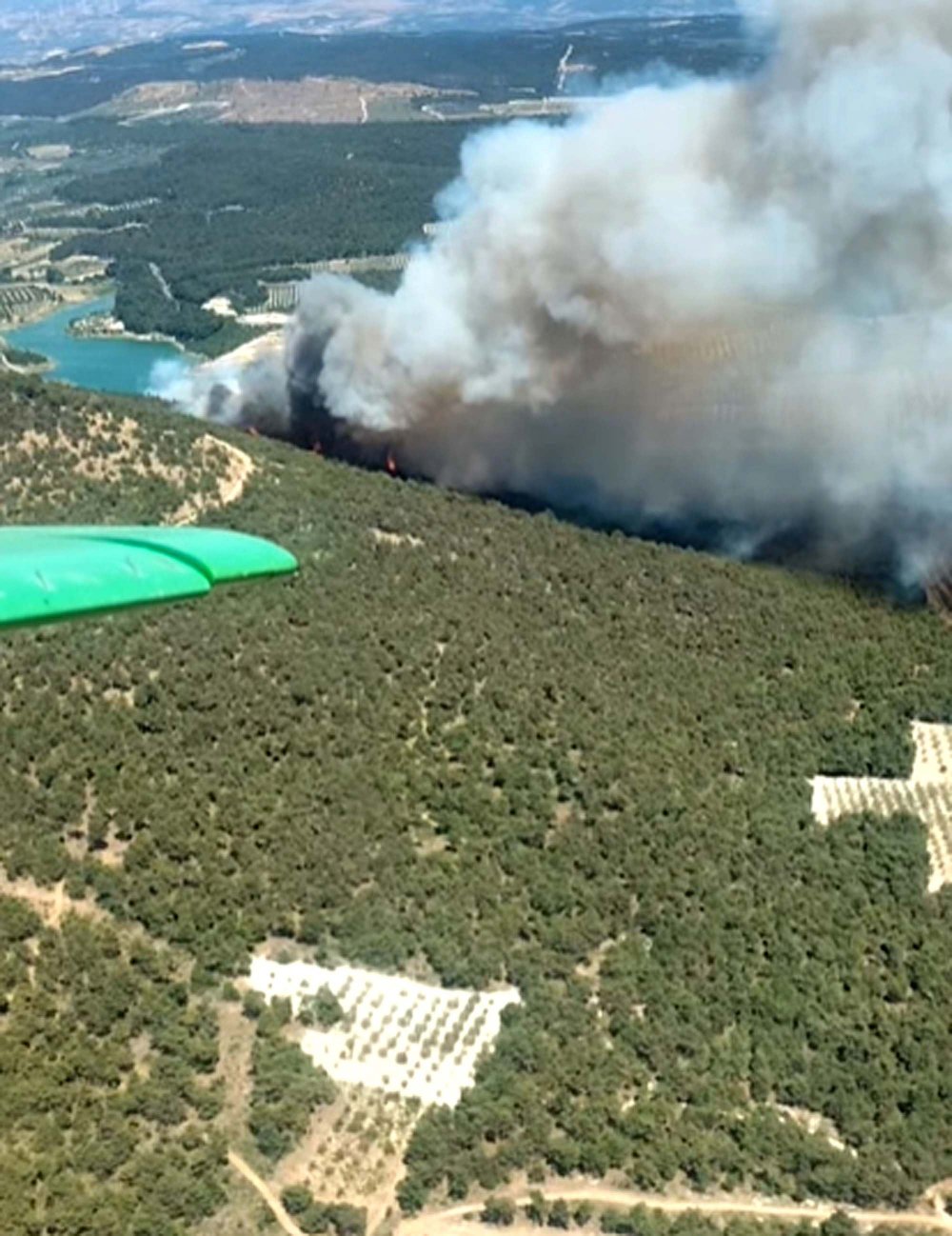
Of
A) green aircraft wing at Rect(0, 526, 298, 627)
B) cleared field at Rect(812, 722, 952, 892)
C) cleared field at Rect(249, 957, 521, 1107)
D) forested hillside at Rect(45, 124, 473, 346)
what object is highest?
green aircraft wing at Rect(0, 526, 298, 627)

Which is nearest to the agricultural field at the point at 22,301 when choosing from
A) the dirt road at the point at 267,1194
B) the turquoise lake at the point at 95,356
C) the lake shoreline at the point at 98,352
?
the lake shoreline at the point at 98,352

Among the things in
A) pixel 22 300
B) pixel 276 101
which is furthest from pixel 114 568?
pixel 276 101

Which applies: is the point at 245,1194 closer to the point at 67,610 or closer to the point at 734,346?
the point at 67,610

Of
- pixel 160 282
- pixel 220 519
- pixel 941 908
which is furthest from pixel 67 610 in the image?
pixel 160 282

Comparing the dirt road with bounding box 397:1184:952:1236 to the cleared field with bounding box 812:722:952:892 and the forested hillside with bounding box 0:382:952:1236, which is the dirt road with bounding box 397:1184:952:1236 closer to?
the forested hillside with bounding box 0:382:952:1236

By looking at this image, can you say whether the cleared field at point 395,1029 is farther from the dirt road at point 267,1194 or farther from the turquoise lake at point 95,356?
the turquoise lake at point 95,356

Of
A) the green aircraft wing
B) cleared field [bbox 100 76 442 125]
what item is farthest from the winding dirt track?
cleared field [bbox 100 76 442 125]

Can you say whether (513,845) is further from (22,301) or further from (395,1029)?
(22,301)
